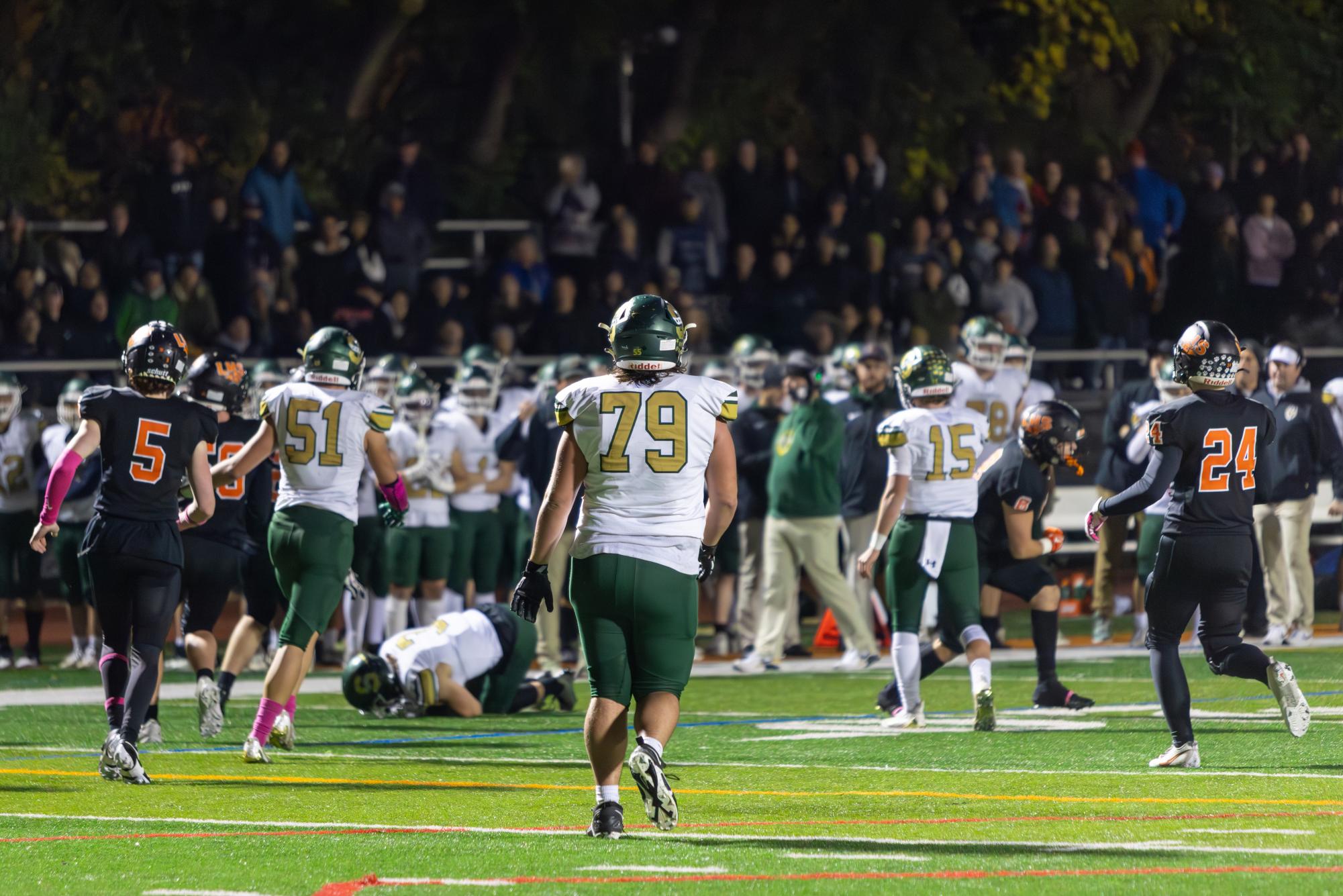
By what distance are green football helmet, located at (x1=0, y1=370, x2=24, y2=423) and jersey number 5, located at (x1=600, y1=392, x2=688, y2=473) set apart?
30.7 feet

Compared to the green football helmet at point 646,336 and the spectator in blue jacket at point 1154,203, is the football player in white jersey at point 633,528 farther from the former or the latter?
the spectator in blue jacket at point 1154,203

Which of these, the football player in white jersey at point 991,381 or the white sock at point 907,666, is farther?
the football player in white jersey at point 991,381

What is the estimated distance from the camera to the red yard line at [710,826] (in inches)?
284

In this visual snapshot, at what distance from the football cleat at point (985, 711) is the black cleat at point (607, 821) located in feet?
12.3

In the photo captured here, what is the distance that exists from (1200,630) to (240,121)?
13774 mm

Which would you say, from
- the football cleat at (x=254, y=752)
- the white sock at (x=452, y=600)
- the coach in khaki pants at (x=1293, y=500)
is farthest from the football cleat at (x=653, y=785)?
the coach in khaki pants at (x=1293, y=500)

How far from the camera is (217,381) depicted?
1170 cm

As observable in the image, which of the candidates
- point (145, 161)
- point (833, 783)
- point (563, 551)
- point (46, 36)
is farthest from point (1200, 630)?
point (46, 36)

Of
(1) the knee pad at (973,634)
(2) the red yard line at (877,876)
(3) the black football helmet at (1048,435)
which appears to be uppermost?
(3) the black football helmet at (1048,435)

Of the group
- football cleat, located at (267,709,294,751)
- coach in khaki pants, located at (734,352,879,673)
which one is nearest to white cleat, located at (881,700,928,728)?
football cleat, located at (267,709,294,751)

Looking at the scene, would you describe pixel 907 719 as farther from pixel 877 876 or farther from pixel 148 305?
pixel 148 305

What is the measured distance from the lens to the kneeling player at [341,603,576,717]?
38.4 feet

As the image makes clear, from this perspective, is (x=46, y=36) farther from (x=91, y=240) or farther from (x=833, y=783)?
(x=833, y=783)

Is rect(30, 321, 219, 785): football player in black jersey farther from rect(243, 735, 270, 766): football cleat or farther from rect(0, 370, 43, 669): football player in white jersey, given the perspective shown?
rect(0, 370, 43, 669): football player in white jersey
